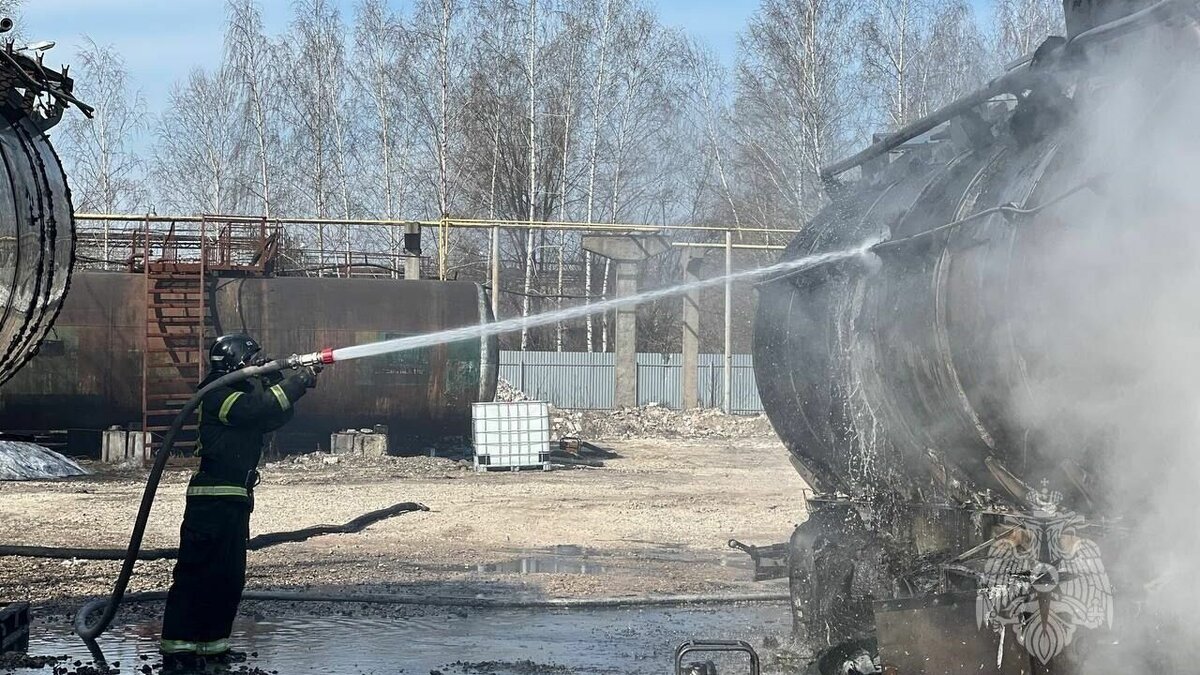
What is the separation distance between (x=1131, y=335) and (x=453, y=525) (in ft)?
29.7

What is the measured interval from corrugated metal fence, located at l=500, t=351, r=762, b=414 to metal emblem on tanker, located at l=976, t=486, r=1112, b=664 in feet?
88.4

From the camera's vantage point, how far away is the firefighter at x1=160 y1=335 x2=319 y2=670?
21.3 ft

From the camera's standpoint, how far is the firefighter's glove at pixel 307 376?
22.4ft

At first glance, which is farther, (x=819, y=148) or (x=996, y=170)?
(x=819, y=148)

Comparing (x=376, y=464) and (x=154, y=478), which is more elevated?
(x=154, y=478)

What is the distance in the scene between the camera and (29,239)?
600cm

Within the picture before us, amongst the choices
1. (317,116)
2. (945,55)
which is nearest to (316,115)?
(317,116)

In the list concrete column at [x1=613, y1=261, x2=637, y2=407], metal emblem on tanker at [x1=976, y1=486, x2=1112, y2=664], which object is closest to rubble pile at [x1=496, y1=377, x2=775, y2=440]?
concrete column at [x1=613, y1=261, x2=637, y2=407]

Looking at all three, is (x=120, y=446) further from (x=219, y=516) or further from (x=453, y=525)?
(x=219, y=516)

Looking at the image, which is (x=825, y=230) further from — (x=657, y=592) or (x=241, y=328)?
(x=241, y=328)

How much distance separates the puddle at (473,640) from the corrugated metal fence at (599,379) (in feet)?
77.7

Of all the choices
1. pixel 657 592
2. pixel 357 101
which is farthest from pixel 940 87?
pixel 657 592

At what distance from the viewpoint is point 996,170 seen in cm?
529

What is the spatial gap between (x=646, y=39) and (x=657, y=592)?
29.0m
